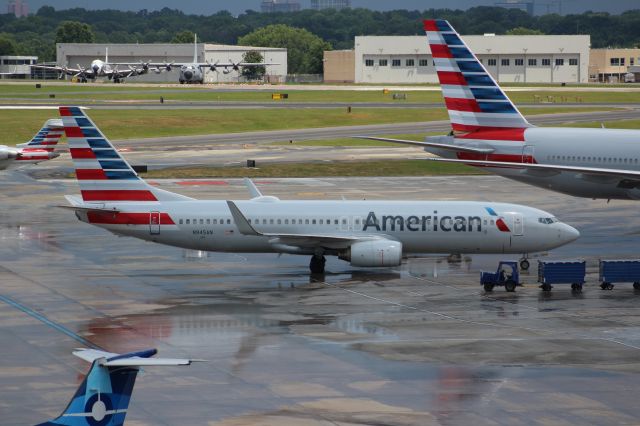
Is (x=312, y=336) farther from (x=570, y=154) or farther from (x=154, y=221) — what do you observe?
(x=570, y=154)

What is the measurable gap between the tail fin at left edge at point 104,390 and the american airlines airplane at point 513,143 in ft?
136

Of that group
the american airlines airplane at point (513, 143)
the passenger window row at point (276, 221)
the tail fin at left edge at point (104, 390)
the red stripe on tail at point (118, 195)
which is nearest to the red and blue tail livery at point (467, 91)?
the american airlines airplane at point (513, 143)

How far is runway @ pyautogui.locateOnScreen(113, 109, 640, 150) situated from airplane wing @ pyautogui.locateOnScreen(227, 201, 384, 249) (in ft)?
213

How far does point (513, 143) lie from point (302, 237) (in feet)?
63.7

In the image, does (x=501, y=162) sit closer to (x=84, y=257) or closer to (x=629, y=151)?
(x=629, y=151)

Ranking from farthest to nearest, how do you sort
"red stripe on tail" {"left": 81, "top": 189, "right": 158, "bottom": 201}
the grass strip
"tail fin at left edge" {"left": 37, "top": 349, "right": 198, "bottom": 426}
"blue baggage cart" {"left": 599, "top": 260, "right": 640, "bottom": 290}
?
the grass strip < "red stripe on tail" {"left": 81, "top": 189, "right": 158, "bottom": 201} < "blue baggage cart" {"left": 599, "top": 260, "right": 640, "bottom": 290} < "tail fin at left edge" {"left": 37, "top": 349, "right": 198, "bottom": 426}

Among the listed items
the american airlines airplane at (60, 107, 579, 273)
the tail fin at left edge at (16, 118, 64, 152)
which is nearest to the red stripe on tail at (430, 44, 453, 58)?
the american airlines airplane at (60, 107, 579, 273)

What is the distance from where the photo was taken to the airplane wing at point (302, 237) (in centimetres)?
4869

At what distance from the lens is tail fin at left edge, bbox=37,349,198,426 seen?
19844 millimetres

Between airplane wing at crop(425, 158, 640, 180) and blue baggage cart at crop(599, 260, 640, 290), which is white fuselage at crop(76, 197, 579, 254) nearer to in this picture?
blue baggage cart at crop(599, 260, 640, 290)

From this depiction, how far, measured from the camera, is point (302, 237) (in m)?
49.3

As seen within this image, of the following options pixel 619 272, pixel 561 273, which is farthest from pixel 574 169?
pixel 561 273

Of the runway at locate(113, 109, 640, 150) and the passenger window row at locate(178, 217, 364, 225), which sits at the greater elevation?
the runway at locate(113, 109, 640, 150)

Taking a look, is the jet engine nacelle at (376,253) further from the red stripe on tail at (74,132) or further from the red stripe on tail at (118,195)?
the red stripe on tail at (74,132)
